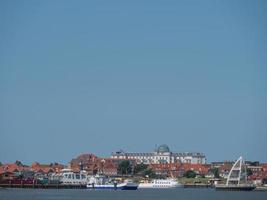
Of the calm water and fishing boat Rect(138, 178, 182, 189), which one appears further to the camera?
fishing boat Rect(138, 178, 182, 189)

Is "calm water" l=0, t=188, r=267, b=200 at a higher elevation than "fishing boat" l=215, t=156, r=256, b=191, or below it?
below

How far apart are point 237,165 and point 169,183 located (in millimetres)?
24461

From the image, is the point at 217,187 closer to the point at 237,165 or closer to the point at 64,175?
the point at 237,165

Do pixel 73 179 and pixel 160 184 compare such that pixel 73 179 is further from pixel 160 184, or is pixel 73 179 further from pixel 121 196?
pixel 121 196

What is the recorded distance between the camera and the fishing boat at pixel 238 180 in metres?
136

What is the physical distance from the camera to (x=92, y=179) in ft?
516

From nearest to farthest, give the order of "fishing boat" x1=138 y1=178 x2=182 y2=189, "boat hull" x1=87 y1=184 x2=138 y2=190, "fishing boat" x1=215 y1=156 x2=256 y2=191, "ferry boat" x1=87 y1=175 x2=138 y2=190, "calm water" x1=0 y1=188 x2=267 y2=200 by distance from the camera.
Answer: "calm water" x1=0 y1=188 x2=267 y2=200 → "fishing boat" x1=215 y1=156 x2=256 y2=191 → "boat hull" x1=87 y1=184 x2=138 y2=190 → "ferry boat" x1=87 y1=175 x2=138 y2=190 → "fishing boat" x1=138 y1=178 x2=182 y2=189

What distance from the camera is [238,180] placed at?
455 feet

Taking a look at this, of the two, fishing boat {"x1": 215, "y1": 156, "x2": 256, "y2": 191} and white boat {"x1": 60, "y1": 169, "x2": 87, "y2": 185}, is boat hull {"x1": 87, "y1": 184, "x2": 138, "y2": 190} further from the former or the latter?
fishing boat {"x1": 215, "y1": 156, "x2": 256, "y2": 191}

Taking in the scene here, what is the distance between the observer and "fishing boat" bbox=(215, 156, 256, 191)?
136000 millimetres

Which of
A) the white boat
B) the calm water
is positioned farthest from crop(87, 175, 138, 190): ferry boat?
the calm water

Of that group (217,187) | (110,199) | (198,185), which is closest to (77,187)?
(217,187)

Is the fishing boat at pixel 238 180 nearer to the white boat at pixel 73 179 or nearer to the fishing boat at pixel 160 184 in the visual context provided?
the fishing boat at pixel 160 184

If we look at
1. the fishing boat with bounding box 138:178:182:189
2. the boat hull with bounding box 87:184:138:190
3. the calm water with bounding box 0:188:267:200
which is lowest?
the calm water with bounding box 0:188:267:200
